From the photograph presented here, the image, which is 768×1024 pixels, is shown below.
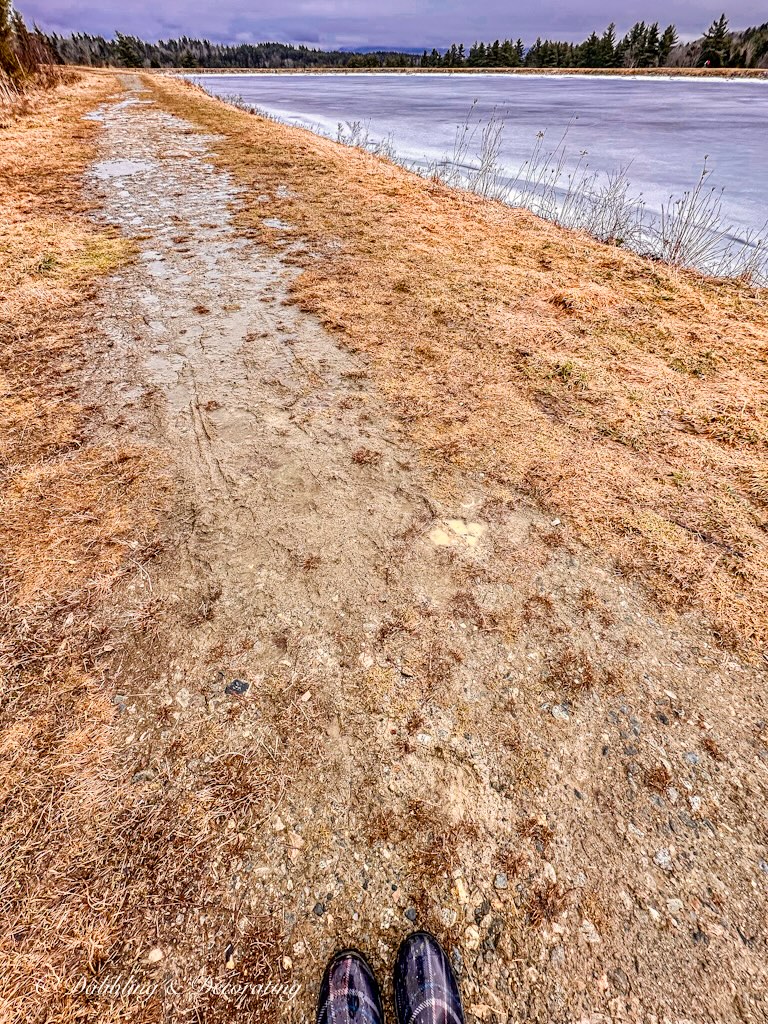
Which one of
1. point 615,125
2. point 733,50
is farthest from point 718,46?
point 615,125

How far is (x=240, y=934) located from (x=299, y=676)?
85cm

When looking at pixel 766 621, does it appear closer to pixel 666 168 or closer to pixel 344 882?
pixel 344 882

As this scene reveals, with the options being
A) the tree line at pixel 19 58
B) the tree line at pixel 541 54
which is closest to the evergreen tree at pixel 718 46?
the tree line at pixel 541 54

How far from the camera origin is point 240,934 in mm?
1441

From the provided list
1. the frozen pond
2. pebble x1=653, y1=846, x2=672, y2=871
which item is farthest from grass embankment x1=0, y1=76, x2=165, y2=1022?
the frozen pond

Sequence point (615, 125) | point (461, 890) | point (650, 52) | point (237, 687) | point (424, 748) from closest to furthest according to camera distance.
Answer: point (461, 890)
point (424, 748)
point (237, 687)
point (615, 125)
point (650, 52)

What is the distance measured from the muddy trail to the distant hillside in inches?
2488

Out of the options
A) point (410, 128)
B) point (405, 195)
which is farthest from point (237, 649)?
point (410, 128)

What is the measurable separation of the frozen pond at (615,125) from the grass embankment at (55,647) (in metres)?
9.51

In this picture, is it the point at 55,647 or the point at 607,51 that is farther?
the point at 607,51

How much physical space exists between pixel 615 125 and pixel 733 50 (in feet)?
157

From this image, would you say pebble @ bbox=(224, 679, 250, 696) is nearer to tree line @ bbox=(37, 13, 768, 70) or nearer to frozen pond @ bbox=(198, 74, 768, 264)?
frozen pond @ bbox=(198, 74, 768, 264)

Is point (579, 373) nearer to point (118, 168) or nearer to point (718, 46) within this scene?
point (118, 168)

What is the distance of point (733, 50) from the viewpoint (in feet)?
146
